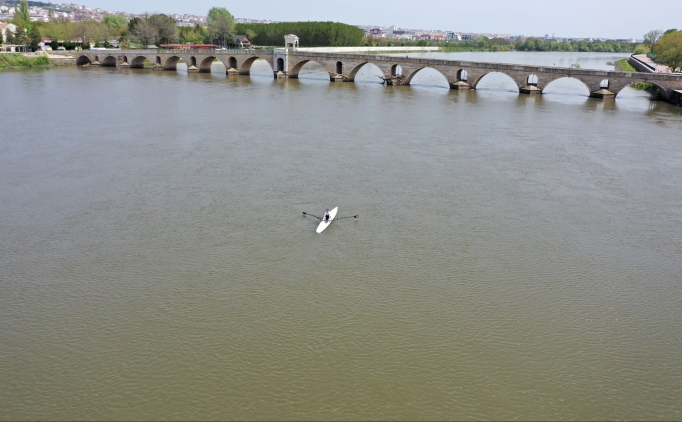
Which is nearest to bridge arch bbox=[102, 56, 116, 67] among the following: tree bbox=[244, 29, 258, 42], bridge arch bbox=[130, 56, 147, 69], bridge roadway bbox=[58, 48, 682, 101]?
bridge roadway bbox=[58, 48, 682, 101]

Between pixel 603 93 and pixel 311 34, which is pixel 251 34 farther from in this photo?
pixel 603 93

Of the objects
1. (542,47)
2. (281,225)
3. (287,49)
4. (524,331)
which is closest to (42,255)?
(281,225)

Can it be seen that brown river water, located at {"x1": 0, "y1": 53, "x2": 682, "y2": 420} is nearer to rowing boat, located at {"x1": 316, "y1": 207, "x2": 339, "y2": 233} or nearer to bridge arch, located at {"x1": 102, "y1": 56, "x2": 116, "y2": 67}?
rowing boat, located at {"x1": 316, "y1": 207, "x2": 339, "y2": 233}

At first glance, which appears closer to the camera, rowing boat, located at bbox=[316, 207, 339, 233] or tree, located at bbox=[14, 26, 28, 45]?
rowing boat, located at bbox=[316, 207, 339, 233]

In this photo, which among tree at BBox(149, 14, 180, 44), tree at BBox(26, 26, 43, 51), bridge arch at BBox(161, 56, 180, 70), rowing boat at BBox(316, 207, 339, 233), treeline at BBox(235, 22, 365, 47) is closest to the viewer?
rowing boat at BBox(316, 207, 339, 233)

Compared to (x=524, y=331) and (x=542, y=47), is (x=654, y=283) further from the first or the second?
(x=542, y=47)

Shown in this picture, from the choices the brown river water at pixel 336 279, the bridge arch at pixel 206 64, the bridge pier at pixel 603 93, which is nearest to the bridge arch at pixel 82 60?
the bridge arch at pixel 206 64
